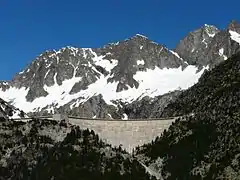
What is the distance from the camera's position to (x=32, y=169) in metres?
131

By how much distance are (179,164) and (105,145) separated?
60.5ft

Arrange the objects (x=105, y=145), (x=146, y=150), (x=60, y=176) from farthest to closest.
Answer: (x=146, y=150), (x=105, y=145), (x=60, y=176)

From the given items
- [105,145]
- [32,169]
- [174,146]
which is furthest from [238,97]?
[32,169]

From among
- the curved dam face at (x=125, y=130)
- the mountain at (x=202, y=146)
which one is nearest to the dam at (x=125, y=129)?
the curved dam face at (x=125, y=130)

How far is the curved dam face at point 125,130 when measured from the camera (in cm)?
15688

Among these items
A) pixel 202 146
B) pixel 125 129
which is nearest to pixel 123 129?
pixel 125 129

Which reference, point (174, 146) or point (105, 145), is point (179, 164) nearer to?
point (174, 146)

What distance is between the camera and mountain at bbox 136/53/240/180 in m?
136

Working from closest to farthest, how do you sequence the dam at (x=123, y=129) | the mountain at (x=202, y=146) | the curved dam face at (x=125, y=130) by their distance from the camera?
the mountain at (x=202, y=146), the dam at (x=123, y=129), the curved dam face at (x=125, y=130)

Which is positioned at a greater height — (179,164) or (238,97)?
(238,97)

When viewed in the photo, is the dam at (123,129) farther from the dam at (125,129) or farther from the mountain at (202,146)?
the mountain at (202,146)

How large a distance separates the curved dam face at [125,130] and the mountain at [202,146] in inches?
102

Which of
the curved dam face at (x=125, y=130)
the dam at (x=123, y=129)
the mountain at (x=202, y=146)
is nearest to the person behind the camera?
the mountain at (x=202, y=146)

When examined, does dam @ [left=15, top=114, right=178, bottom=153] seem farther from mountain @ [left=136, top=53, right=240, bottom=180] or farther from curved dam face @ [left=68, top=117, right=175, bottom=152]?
mountain @ [left=136, top=53, right=240, bottom=180]
